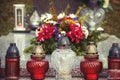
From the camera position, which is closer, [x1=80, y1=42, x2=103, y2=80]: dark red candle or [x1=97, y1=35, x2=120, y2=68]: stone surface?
[x1=80, y1=42, x2=103, y2=80]: dark red candle

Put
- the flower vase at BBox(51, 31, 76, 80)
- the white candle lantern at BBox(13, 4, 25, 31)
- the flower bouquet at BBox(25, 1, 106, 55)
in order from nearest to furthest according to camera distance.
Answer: the flower vase at BBox(51, 31, 76, 80)
the flower bouquet at BBox(25, 1, 106, 55)
the white candle lantern at BBox(13, 4, 25, 31)

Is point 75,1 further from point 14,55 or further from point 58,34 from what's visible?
point 14,55

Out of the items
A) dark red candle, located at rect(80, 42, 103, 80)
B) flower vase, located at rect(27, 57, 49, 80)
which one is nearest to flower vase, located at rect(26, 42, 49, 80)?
flower vase, located at rect(27, 57, 49, 80)

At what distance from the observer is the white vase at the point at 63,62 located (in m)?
3.76

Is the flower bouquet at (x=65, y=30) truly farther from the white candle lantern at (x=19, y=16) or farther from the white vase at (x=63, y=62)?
the white candle lantern at (x=19, y=16)

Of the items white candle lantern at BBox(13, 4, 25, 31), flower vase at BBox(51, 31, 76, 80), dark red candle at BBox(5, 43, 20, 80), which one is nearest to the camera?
flower vase at BBox(51, 31, 76, 80)

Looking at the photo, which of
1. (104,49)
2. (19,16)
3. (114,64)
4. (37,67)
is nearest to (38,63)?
(37,67)

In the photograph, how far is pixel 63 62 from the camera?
3.77 meters

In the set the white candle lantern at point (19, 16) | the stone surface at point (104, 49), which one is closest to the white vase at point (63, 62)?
the stone surface at point (104, 49)

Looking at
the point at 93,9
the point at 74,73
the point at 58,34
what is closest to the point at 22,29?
the point at 93,9

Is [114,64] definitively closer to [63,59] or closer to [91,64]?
[91,64]

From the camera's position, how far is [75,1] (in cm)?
613

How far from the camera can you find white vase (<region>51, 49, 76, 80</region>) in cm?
376

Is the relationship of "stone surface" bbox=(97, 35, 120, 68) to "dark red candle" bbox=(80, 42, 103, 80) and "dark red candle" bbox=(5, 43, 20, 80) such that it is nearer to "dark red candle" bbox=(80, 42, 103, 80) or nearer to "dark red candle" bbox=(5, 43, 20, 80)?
"dark red candle" bbox=(80, 42, 103, 80)
